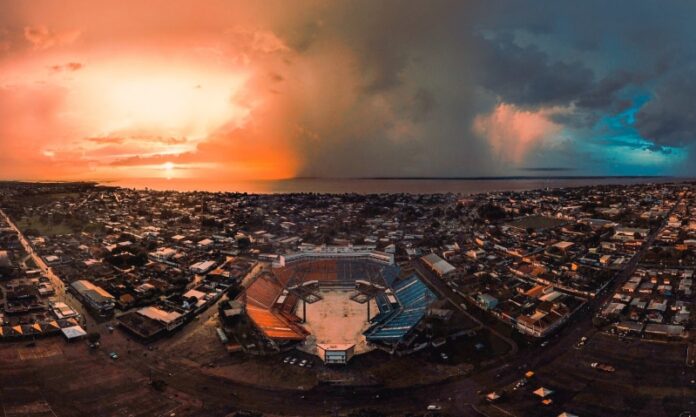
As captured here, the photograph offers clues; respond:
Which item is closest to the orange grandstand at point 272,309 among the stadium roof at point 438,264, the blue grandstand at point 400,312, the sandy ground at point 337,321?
the sandy ground at point 337,321

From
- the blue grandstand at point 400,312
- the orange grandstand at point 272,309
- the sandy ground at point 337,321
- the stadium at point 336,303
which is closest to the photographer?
the stadium at point 336,303

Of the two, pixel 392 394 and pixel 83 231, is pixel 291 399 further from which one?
pixel 83 231

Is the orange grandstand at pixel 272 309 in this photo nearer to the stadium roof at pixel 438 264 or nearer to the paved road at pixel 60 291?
the paved road at pixel 60 291

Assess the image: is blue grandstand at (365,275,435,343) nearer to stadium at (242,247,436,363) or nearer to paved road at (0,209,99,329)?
stadium at (242,247,436,363)

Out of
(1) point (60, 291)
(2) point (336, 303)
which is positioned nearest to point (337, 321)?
(2) point (336, 303)

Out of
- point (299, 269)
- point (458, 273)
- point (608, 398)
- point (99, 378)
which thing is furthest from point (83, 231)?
point (608, 398)
